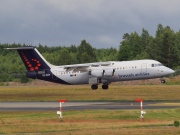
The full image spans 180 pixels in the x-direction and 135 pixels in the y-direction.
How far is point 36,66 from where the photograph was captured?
252 ft

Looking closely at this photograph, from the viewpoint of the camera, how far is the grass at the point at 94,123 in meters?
30.6

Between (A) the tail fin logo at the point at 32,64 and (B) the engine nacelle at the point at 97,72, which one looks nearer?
(B) the engine nacelle at the point at 97,72

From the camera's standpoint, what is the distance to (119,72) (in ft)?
244

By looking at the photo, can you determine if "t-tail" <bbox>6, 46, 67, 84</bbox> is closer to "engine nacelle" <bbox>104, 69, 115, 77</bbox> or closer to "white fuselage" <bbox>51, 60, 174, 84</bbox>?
"white fuselage" <bbox>51, 60, 174, 84</bbox>

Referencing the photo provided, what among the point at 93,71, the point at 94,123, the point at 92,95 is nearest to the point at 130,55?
the point at 93,71

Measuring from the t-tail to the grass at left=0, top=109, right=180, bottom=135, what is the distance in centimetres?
3440

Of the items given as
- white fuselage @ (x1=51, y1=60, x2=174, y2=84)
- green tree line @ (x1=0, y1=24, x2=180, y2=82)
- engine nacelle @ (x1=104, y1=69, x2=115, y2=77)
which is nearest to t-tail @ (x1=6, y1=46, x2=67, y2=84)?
white fuselage @ (x1=51, y1=60, x2=174, y2=84)

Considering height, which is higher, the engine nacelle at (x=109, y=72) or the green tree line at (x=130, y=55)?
the green tree line at (x=130, y=55)

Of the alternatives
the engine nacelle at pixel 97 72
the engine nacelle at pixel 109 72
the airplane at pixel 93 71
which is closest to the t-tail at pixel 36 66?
the airplane at pixel 93 71

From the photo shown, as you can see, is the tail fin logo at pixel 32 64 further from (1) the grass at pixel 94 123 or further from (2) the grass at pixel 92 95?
(1) the grass at pixel 94 123

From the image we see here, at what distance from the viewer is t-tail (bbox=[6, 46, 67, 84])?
251 feet

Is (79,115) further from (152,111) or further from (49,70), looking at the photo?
(49,70)

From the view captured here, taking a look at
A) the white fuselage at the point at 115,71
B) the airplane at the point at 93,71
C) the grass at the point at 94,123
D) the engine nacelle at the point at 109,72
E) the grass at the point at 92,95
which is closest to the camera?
the grass at the point at 94,123

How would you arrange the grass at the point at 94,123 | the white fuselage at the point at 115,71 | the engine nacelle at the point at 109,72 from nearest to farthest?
the grass at the point at 94,123 → the white fuselage at the point at 115,71 → the engine nacelle at the point at 109,72
